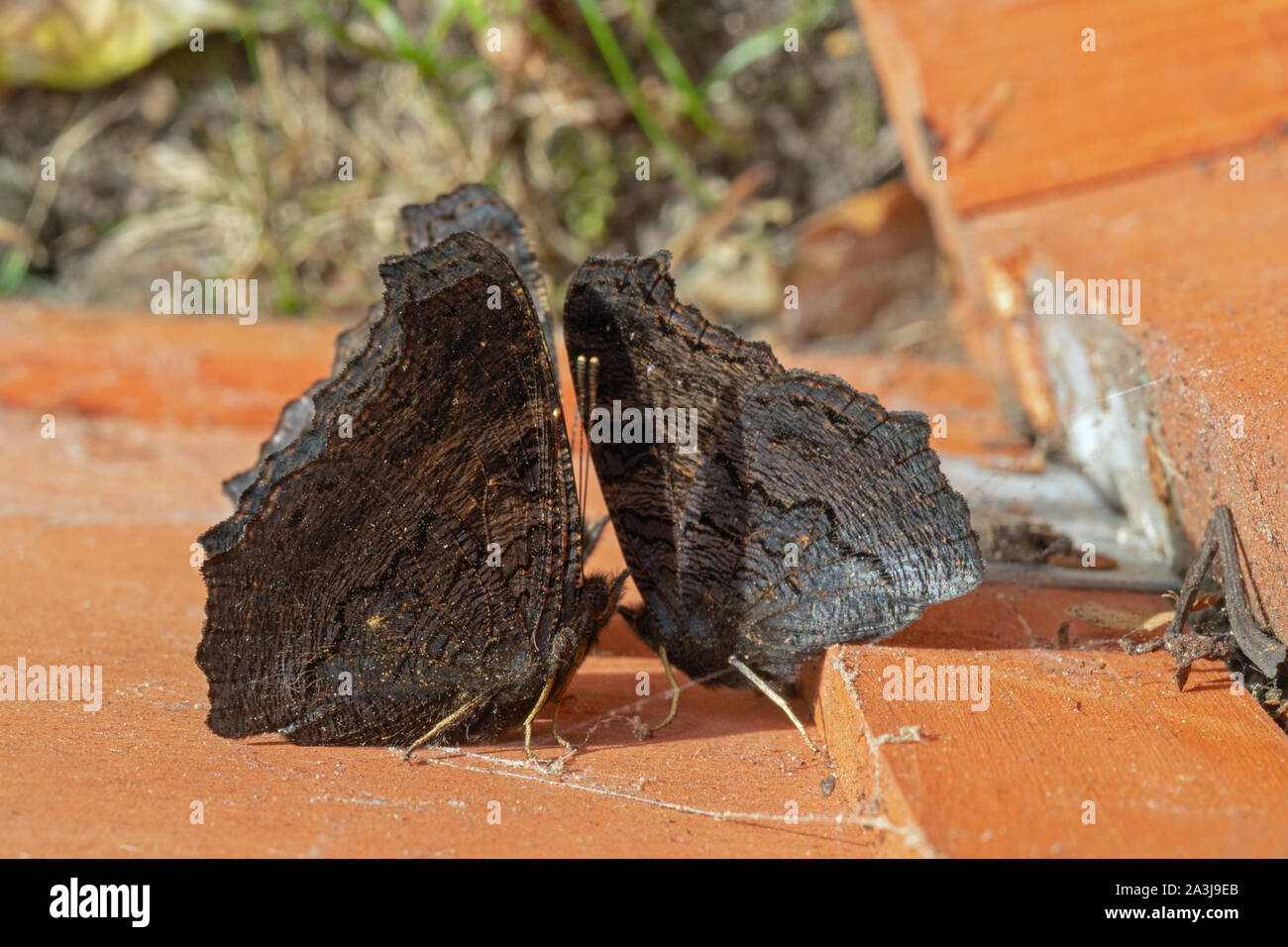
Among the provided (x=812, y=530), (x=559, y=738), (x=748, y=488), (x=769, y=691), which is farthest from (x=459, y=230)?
(x=769, y=691)

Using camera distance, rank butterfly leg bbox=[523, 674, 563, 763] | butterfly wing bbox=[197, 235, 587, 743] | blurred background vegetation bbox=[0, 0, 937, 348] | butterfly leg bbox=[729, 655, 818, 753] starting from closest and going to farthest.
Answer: butterfly wing bbox=[197, 235, 587, 743] < butterfly leg bbox=[523, 674, 563, 763] < butterfly leg bbox=[729, 655, 818, 753] < blurred background vegetation bbox=[0, 0, 937, 348]

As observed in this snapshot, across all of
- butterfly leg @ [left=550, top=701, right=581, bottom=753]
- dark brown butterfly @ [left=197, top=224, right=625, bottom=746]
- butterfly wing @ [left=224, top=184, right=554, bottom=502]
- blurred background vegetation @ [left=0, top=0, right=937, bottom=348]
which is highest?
blurred background vegetation @ [left=0, top=0, right=937, bottom=348]

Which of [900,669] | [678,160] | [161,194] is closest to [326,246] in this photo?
[161,194]

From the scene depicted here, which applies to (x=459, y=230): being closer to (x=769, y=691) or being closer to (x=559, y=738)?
(x=559, y=738)

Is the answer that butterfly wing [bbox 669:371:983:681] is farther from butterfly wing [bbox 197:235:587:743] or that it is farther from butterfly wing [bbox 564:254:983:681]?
butterfly wing [bbox 197:235:587:743]

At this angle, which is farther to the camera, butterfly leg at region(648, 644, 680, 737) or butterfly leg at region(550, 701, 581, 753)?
butterfly leg at region(648, 644, 680, 737)

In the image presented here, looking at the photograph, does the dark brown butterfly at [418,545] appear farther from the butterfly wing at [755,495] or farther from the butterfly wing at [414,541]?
the butterfly wing at [755,495]

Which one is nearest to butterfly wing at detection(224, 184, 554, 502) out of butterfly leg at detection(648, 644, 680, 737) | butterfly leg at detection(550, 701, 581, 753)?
butterfly leg at detection(648, 644, 680, 737)
